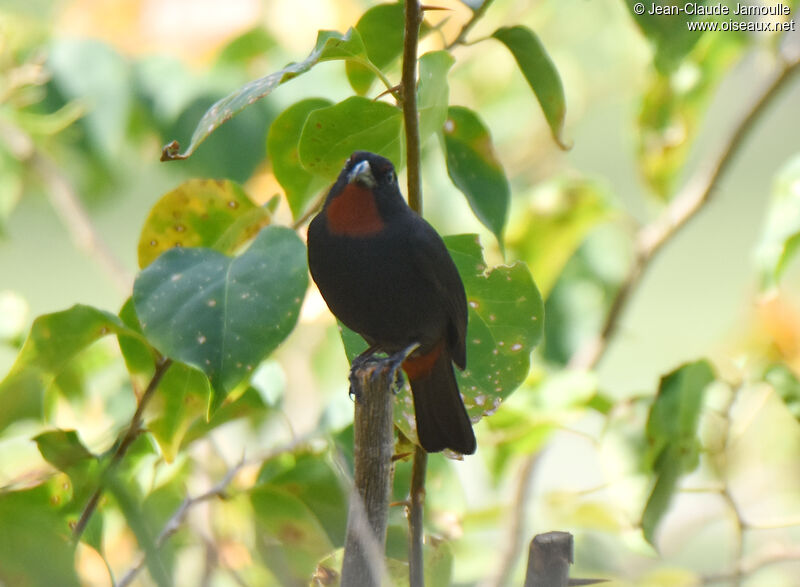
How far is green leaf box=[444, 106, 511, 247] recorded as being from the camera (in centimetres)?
128

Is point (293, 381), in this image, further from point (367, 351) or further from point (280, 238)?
point (280, 238)

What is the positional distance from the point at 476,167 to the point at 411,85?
0.84 feet

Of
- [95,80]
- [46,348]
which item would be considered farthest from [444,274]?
[95,80]

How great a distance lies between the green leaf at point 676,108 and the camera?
1.85m

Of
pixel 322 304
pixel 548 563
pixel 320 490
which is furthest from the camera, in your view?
pixel 322 304

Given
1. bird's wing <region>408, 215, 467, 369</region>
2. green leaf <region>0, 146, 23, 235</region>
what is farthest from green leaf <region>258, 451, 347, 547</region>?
green leaf <region>0, 146, 23, 235</region>

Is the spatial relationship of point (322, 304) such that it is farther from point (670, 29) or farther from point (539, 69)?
point (670, 29)

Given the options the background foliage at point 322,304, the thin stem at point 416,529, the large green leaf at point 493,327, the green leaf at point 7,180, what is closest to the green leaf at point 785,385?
the background foliage at point 322,304

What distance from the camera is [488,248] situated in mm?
1975

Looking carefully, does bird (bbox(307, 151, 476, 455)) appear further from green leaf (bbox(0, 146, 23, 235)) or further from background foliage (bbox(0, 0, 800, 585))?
green leaf (bbox(0, 146, 23, 235))

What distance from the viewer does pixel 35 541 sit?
1.06 meters

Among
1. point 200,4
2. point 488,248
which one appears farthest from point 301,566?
point 200,4

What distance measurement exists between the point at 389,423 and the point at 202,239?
1.31 ft

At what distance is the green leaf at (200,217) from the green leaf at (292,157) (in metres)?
0.05
